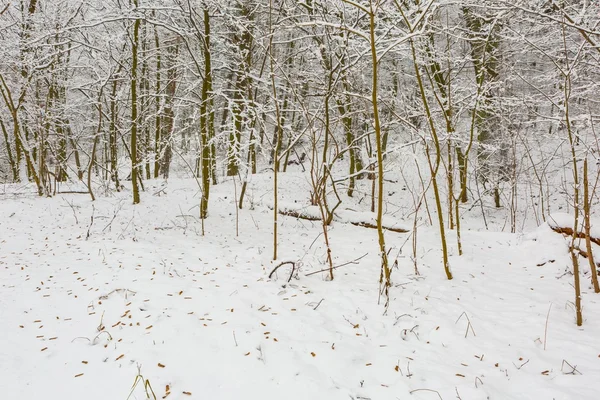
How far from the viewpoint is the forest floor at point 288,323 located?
2.65 meters

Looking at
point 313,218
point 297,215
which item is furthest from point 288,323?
point 297,215

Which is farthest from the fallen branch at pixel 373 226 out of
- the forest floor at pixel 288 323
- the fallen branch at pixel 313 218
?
the forest floor at pixel 288 323

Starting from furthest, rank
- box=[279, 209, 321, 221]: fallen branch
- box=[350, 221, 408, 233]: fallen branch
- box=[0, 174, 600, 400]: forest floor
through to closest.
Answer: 1. box=[279, 209, 321, 221]: fallen branch
2. box=[350, 221, 408, 233]: fallen branch
3. box=[0, 174, 600, 400]: forest floor

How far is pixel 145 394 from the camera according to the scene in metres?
2.53

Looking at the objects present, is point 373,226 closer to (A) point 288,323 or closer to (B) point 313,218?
(B) point 313,218

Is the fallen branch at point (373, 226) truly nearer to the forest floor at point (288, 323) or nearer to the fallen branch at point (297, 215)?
the fallen branch at point (297, 215)

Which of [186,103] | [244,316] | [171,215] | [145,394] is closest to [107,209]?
[171,215]

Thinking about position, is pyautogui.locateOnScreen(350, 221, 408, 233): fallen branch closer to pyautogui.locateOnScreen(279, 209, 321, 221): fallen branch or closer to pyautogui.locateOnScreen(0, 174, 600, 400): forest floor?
pyautogui.locateOnScreen(279, 209, 321, 221): fallen branch

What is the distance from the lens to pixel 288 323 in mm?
3578

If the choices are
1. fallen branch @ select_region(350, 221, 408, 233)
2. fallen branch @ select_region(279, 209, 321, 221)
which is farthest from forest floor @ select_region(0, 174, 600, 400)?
fallen branch @ select_region(279, 209, 321, 221)

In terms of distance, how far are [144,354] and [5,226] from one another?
731 cm

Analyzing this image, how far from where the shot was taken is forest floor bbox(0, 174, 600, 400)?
2.65m

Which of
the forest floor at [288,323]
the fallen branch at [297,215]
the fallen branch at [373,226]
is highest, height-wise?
the fallen branch at [297,215]

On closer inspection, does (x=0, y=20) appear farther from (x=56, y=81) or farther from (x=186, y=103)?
(x=186, y=103)
